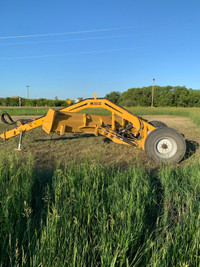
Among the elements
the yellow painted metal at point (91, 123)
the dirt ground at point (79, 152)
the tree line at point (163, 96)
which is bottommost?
the dirt ground at point (79, 152)

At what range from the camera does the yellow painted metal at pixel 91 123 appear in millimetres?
5375

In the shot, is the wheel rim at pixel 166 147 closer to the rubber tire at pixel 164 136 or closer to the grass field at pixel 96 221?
the rubber tire at pixel 164 136

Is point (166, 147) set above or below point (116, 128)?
below

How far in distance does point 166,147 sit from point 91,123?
203 centimetres

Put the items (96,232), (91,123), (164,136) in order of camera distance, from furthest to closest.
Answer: (91,123) < (164,136) < (96,232)

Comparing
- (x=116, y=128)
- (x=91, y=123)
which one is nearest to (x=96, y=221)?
(x=91, y=123)

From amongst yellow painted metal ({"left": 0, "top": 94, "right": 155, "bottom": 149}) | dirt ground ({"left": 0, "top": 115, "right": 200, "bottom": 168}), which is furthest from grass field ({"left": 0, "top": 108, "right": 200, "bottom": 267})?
yellow painted metal ({"left": 0, "top": 94, "right": 155, "bottom": 149})

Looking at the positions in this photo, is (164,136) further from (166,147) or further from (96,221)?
(96,221)

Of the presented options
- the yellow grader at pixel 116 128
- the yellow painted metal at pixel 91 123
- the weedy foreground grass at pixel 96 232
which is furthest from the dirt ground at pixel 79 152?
the weedy foreground grass at pixel 96 232

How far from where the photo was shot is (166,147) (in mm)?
5066

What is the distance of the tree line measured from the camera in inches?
2099

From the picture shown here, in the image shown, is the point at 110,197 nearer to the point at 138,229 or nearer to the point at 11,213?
the point at 138,229

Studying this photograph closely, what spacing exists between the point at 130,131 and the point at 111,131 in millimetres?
697

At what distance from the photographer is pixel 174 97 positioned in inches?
2174
